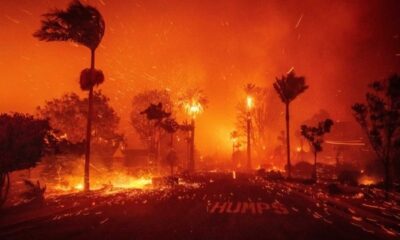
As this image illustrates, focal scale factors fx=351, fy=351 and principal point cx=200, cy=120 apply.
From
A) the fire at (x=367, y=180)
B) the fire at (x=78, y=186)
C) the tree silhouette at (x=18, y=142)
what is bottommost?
the fire at (x=367, y=180)

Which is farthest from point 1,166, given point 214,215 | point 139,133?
point 139,133

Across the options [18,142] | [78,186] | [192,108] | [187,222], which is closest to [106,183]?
[78,186]

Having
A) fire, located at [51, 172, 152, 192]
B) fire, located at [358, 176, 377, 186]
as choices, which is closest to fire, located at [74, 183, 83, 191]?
fire, located at [51, 172, 152, 192]

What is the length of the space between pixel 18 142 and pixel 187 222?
986cm

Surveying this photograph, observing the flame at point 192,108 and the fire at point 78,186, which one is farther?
the flame at point 192,108

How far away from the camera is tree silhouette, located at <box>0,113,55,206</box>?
16984 mm

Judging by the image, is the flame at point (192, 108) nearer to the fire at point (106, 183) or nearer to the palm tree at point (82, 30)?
the fire at point (106, 183)

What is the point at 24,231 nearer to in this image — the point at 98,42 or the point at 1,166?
the point at 1,166

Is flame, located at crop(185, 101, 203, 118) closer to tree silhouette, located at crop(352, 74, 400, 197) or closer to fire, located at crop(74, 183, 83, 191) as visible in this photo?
fire, located at crop(74, 183, 83, 191)

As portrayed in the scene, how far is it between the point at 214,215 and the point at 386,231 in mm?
6597

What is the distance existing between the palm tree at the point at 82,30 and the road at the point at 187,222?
37.6 feet

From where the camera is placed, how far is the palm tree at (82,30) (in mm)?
27984

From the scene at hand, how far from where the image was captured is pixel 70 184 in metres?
32.8

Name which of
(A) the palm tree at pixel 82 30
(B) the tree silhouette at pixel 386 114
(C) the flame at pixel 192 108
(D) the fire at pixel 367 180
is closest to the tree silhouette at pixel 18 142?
(A) the palm tree at pixel 82 30
